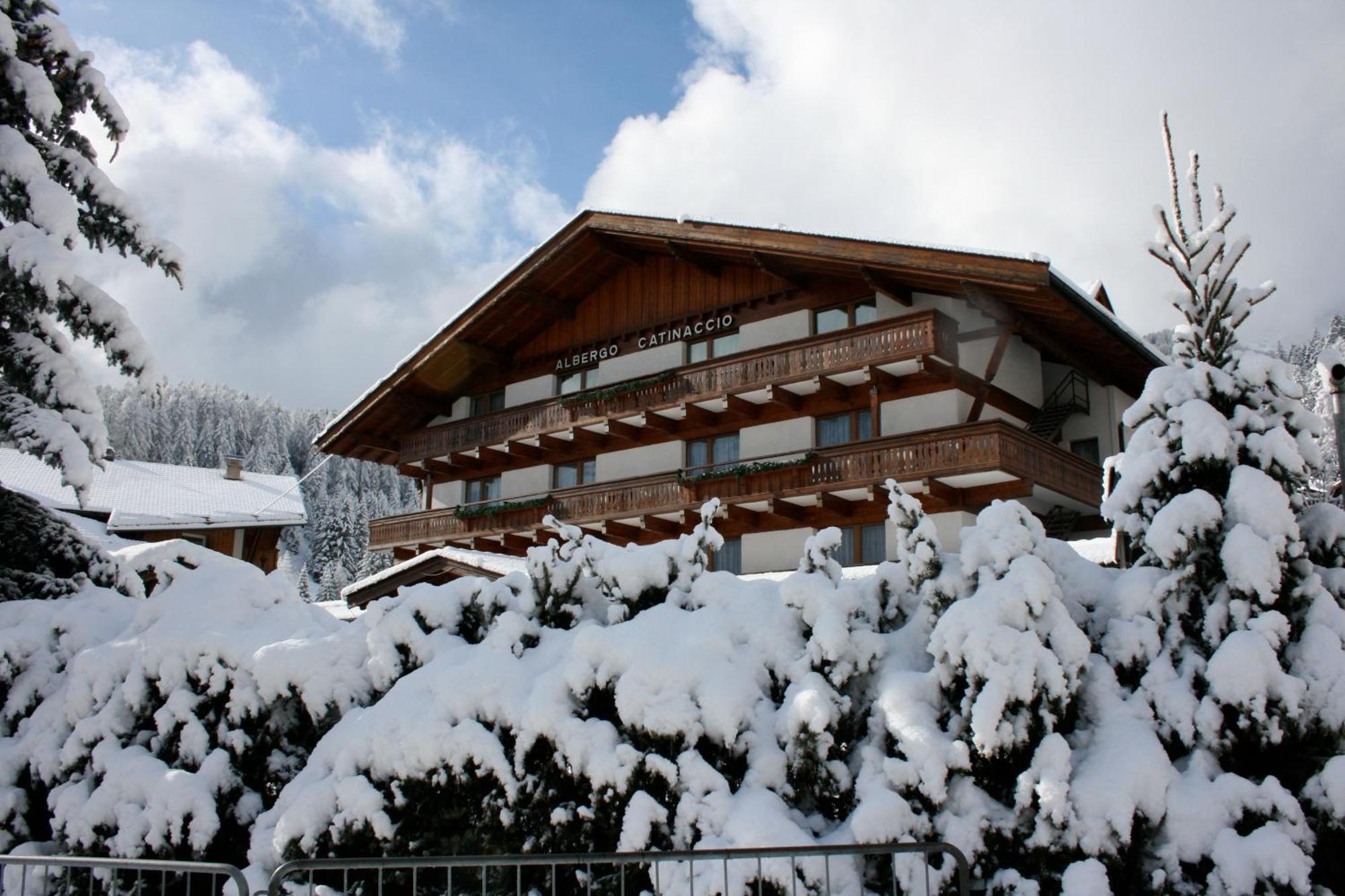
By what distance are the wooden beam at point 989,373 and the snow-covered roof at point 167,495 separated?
78.3ft

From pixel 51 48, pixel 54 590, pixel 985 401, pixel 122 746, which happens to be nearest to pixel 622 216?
pixel 985 401

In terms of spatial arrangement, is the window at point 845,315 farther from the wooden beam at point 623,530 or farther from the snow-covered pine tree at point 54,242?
the snow-covered pine tree at point 54,242

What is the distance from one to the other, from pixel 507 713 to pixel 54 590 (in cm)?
598

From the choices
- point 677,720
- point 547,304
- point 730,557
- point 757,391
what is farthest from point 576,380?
point 677,720

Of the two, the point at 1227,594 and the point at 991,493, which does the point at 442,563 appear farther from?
the point at 1227,594

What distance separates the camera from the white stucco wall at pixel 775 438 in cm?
2395

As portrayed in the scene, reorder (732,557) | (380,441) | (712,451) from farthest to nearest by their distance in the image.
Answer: (380,441)
(712,451)
(732,557)

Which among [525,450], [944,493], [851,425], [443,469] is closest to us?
[944,493]

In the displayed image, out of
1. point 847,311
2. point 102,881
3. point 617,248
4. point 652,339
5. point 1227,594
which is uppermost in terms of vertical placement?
point 617,248

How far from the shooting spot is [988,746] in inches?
234

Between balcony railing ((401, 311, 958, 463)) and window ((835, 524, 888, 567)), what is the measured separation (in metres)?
3.38

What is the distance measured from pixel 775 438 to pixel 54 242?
1648 centimetres

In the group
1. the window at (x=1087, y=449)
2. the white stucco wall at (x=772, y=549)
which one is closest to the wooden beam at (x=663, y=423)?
the white stucco wall at (x=772, y=549)

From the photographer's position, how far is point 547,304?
28.3m
